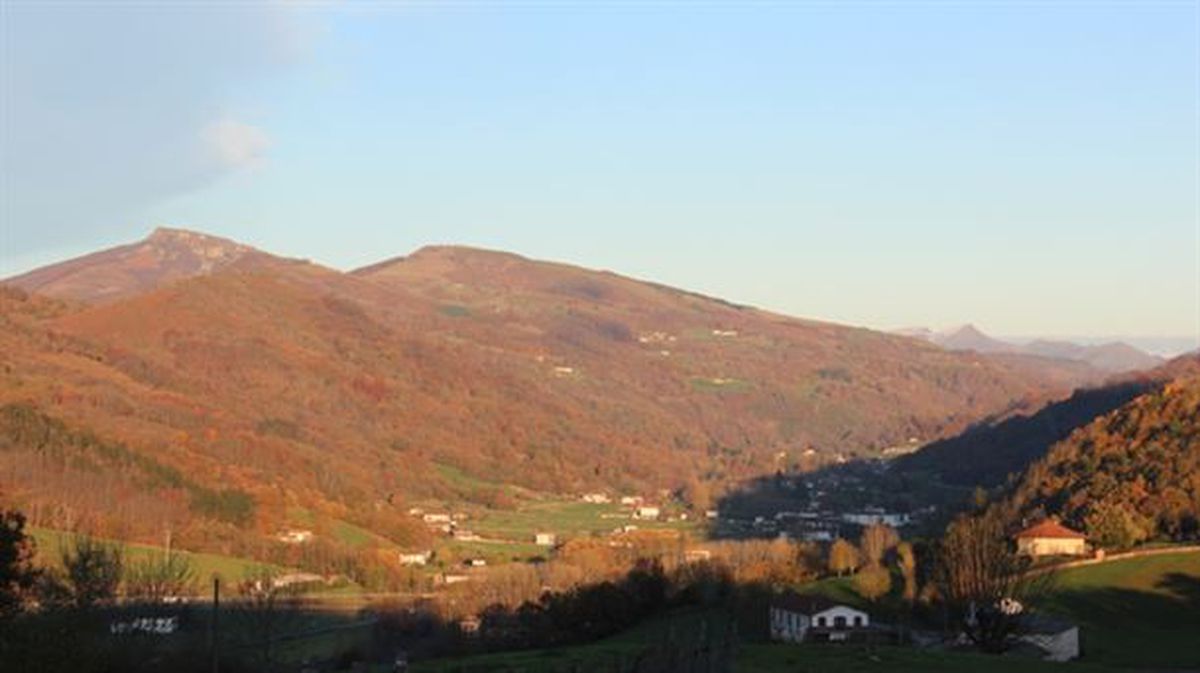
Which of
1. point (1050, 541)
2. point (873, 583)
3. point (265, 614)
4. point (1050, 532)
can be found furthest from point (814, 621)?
point (1050, 532)

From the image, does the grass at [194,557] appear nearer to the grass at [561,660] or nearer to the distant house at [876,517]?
the grass at [561,660]

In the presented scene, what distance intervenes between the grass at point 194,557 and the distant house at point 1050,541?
5478 centimetres

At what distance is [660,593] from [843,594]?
8764 millimetres

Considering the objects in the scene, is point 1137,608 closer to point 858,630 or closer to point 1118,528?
point 858,630

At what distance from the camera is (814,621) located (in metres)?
64.1

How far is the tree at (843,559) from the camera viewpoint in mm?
85375

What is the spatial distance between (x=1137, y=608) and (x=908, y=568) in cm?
1232

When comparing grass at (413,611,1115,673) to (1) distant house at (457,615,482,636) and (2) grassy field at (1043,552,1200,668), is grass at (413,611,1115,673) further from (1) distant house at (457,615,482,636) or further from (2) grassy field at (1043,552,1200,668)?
(1) distant house at (457,615,482,636)

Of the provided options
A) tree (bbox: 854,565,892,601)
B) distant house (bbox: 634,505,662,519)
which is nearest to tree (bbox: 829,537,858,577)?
tree (bbox: 854,565,892,601)

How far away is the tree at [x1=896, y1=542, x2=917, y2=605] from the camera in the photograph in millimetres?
70125

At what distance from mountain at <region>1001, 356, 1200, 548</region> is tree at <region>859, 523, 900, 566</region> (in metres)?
7.90

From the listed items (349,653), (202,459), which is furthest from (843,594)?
(202,459)

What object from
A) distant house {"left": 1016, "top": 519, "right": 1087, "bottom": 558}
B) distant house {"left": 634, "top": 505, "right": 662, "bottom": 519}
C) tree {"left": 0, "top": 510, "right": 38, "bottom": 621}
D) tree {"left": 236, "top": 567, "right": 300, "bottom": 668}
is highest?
tree {"left": 0, "top": 510, "right": 38, "bottom": 621}

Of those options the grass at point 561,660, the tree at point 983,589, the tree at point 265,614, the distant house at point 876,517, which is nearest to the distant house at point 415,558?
the tree at point 265,614
